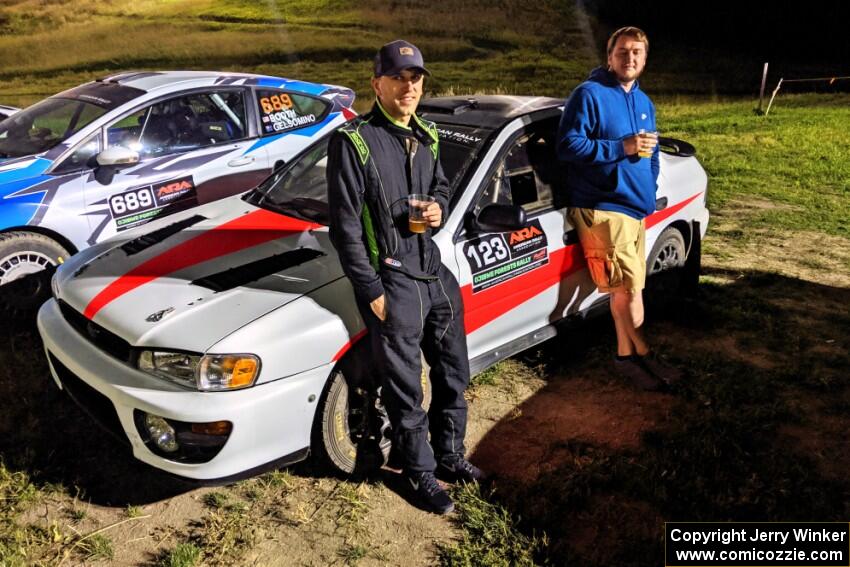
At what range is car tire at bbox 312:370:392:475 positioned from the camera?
9.24 feet

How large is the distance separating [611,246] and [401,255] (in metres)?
1.43

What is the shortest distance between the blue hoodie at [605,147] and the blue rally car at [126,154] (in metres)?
2.49

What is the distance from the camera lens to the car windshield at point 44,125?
4746 mm

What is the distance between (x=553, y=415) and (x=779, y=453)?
1111mm

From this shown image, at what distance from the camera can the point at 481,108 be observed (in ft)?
12.5

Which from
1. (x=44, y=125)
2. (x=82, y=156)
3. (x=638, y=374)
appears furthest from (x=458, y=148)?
(x=44, y=125)

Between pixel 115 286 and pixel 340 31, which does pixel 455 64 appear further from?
pixel 115 286

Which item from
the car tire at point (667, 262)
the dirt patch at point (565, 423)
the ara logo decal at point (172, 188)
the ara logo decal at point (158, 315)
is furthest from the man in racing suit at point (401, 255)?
the ara logo decal at point (172, 188)

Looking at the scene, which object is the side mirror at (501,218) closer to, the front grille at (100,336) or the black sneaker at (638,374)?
the black sneaker at (638,374)

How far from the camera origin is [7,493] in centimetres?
296

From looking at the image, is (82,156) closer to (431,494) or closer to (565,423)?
(431,494)

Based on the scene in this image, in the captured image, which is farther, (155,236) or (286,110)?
(286,110)

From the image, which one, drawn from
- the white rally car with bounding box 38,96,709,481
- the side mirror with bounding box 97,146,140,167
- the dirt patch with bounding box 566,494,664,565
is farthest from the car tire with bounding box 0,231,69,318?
the dirt patch with bounding box 566,494,664,565

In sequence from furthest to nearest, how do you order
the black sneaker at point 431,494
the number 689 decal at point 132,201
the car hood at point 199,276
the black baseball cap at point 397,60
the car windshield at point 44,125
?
the car windshield at point 44,125 → the number 689 decal at point 132,201 → the black sneaker at point 431,494 → the car hood at point 199,276 → the black baseball cap at point 397,60
